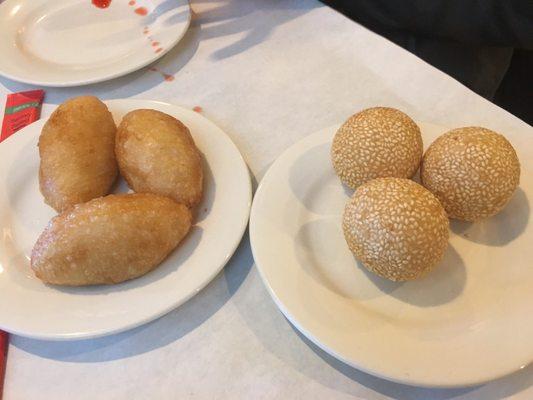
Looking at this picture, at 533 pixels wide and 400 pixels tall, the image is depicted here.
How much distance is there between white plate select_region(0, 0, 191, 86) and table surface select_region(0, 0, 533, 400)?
0.18 feet

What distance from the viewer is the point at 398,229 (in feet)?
2.18

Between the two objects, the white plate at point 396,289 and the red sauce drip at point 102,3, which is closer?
the white plate at point 396,289

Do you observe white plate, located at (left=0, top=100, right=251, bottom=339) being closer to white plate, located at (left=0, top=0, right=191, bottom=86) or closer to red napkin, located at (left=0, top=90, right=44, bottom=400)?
red napkin, located at (left=0, top=90, right=44, bottom=400)

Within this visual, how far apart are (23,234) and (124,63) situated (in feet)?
1.77

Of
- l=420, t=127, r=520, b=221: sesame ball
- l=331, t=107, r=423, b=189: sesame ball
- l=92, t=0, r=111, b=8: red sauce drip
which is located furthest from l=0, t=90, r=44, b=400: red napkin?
l=420, t=127, r=520, b=221: sesame ball

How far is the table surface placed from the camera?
2.28ft

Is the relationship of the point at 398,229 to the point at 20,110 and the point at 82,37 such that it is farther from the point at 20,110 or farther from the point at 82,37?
the point at 82,37

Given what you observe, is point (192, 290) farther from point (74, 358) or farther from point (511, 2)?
point (511, 2)

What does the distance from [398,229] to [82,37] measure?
110 cm

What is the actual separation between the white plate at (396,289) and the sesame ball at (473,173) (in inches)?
3.1

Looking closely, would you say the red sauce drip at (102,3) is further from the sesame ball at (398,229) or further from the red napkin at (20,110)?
the sesame ball at (398,229)

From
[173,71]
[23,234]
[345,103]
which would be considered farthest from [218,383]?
[173,71]

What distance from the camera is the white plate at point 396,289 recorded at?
629 mm

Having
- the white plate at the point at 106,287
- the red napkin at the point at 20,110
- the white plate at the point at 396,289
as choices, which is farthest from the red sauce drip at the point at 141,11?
the white plate at the point at 396,289
